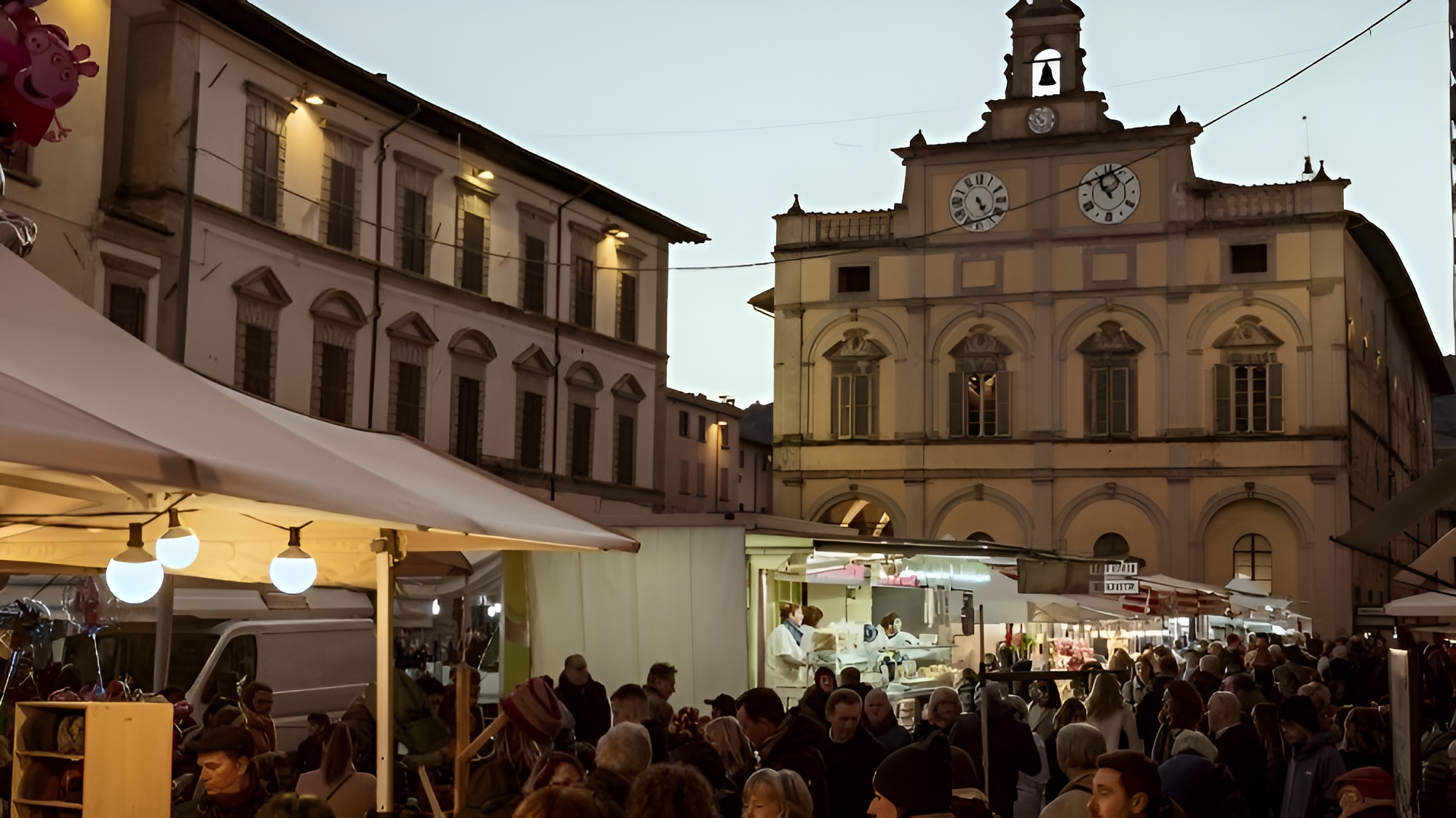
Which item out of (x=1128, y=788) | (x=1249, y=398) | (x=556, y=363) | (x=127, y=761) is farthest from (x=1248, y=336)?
(x=127, y=761)

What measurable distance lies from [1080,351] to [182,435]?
36.3 meters

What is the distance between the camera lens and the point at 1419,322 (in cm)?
5412

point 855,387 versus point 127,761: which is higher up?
point 855,387

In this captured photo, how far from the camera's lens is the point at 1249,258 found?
38500mm

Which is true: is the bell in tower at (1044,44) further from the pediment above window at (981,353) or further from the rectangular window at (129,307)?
the rectangular window at (129,307)

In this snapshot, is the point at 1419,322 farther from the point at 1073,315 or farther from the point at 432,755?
the point at 432,755

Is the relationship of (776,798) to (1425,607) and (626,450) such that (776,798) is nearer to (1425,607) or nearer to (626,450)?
(1425,607)

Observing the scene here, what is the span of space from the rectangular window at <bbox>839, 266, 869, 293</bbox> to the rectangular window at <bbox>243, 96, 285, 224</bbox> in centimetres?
1927

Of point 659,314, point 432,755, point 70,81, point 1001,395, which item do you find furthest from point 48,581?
point 1001,395

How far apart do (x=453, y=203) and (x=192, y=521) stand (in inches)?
882

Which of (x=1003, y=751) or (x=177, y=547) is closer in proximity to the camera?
(x=177, y=547)

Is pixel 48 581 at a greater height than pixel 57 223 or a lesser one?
lesser

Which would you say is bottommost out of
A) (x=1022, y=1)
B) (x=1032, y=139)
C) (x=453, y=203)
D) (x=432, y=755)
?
(x=432, y=755)

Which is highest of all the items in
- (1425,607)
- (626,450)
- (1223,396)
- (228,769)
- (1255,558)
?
(1223,396)
